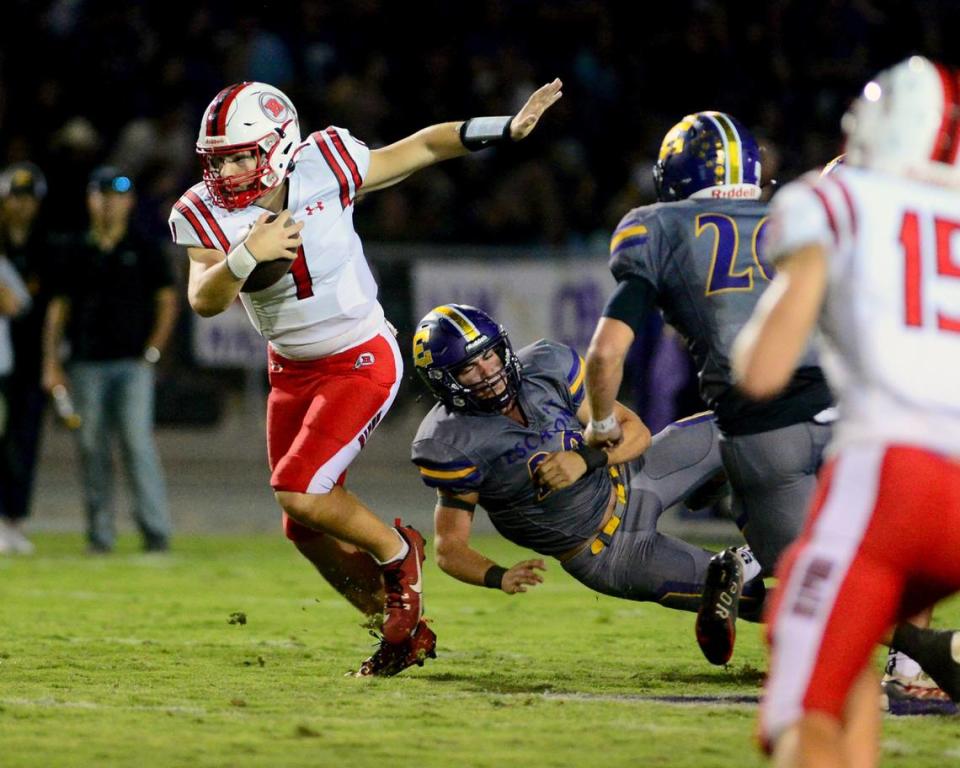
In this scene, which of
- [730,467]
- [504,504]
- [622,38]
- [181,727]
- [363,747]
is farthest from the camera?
[622,38]

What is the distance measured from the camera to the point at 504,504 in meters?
5.34

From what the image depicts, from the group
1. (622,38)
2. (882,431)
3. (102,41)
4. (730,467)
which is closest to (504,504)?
(730,467)

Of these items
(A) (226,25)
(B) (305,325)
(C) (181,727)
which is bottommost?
→ (C) (181,727)

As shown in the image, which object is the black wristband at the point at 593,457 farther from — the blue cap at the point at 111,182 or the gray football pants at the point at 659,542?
the blue cap at the point at 111,182

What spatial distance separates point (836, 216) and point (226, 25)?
464 inches

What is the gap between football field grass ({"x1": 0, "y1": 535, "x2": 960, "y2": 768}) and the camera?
3.94 m

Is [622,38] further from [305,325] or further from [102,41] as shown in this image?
[305,325]

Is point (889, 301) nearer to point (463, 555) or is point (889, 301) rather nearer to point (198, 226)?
point (463, 555)

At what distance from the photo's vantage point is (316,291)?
5426 millimetres

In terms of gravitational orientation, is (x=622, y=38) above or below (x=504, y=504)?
above

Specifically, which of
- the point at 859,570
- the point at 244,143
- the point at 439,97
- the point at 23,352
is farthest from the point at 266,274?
the point at 439,97

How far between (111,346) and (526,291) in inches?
157

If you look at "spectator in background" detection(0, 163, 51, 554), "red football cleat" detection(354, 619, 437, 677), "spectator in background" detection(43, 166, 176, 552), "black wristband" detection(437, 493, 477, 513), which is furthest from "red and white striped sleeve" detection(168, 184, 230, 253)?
"spectator in background" detection(0, 163, 51, 554)

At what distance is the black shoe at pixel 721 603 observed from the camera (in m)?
4.96
